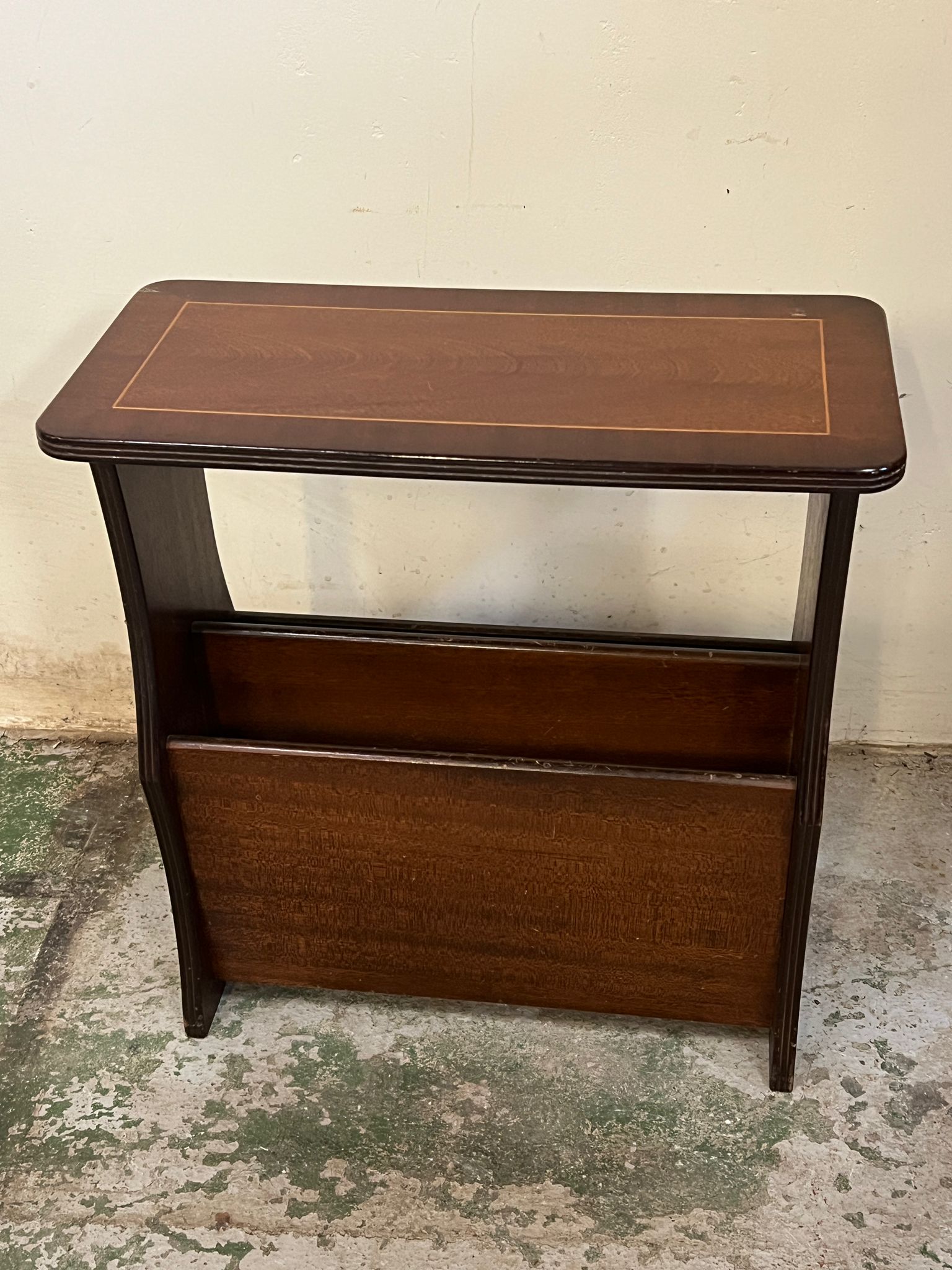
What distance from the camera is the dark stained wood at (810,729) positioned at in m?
1.58

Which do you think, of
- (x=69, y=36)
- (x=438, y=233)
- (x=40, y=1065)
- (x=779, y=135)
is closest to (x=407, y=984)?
(x=40, y=1065)

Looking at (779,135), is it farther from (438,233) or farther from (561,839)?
(561,839)

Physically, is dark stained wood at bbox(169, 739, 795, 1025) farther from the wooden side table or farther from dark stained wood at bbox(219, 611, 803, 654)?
dark stained wood at bbox(219, 611, 803, 654)

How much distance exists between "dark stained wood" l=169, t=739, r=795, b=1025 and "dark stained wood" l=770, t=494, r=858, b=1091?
23 millimetres

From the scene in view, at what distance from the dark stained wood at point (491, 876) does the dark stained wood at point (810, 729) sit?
23mm

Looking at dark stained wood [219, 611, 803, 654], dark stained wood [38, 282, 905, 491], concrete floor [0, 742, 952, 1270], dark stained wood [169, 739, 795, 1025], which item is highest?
dark stained wood [38, 282, 905, 491]

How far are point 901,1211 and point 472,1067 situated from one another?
0.64 meters

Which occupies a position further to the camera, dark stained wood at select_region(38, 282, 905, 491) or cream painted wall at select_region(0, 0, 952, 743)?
cream painted wall at select_region(0, 0, 952, 743)

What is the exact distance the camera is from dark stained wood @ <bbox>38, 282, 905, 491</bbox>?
4.90 feet

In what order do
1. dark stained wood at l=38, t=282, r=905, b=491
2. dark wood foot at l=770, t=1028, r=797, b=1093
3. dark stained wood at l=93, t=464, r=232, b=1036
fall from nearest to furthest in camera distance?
dark stained wood at l=38, t=282, r=905, b=491 < dark stained wood at l=93, t=464, r=232, b=1036 < dark wood foot at l=770, t=1028, r=797, b=1093

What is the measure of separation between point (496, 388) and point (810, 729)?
0.59m

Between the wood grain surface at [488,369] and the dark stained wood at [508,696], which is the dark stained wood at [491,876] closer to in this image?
the dark stained wood at [508,696]

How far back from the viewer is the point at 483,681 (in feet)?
6.66

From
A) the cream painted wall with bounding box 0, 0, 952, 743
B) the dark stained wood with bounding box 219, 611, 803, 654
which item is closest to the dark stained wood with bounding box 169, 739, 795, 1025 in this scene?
the dark stained wood with bounding box 219, 611, 803, 654
